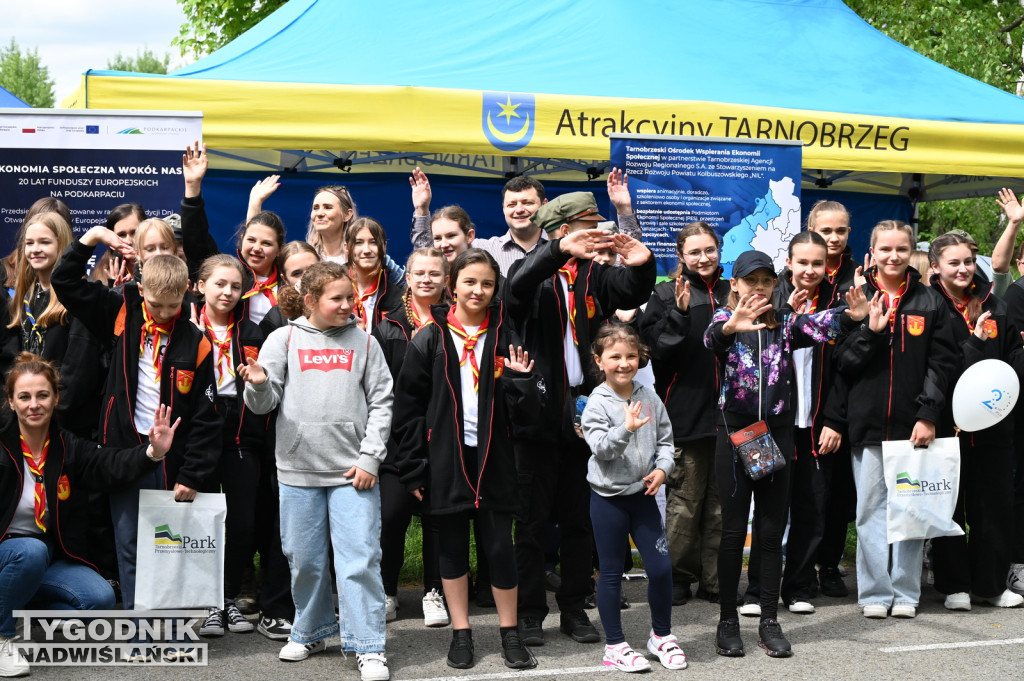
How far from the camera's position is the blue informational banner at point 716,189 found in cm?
628

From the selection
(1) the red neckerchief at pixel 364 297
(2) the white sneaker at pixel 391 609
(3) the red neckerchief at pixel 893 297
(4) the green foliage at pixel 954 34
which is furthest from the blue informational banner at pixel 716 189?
(4) the green foliage at pixel 954 34

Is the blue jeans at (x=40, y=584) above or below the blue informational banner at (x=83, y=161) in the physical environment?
below

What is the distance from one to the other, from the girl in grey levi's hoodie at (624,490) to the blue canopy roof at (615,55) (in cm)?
339

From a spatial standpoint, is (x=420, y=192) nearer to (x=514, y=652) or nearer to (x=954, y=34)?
(x=514, y=652)

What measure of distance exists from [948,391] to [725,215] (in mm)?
1677

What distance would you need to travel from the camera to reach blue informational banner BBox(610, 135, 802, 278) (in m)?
6.28

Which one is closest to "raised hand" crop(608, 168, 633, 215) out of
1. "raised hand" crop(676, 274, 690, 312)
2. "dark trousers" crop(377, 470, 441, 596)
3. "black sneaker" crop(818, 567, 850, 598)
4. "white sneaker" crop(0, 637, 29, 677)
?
"raised hand" crop(676, 274, 690, 312)

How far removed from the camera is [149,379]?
488cm

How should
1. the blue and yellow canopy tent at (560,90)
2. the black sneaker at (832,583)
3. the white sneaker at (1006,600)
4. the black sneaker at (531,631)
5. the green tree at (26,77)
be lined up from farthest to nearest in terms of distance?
the green tree at (26,77), the blue and yellow canopy tent at (560,90), the black sneaker at (832,583), the white sneaker at (1006,600), the black sneaker at (531,631)

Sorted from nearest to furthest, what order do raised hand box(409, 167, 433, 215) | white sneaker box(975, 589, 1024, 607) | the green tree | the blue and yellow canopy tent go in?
1. white sneaker box(975, 589, 1024, 607)
2. raised hand box(409, 167, 433, 215)
3. the blue and yellow canopy tent
4. the green tree

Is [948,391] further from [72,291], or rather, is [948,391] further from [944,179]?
[944,179]

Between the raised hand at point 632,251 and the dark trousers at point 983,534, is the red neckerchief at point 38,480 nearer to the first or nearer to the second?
the raised hand at point 632,251

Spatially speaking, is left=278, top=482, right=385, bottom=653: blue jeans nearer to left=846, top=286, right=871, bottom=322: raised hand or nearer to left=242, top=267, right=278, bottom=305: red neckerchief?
left=242, top=267, right=278, bottom=305: red neckerchief

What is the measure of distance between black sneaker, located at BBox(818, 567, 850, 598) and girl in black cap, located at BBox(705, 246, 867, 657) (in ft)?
3.49
